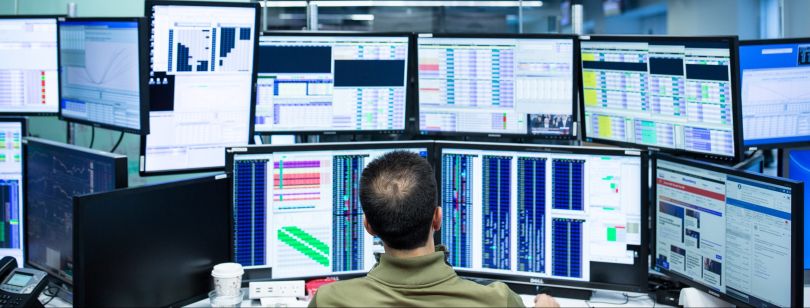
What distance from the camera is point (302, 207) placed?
2.60m

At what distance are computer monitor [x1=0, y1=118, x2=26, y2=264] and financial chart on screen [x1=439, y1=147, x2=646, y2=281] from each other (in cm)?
136

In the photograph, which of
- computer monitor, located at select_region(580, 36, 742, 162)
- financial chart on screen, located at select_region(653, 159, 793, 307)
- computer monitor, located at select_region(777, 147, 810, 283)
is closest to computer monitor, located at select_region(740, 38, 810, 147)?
computer monitor, located at select_region(777, 147, 810, 283)

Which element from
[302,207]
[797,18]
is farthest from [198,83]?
[797,18]

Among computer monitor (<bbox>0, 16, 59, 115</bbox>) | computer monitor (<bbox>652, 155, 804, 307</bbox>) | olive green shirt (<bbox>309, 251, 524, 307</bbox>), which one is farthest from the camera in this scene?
computer monitor (<bbox>0, 16, 59, 115</bbox>)

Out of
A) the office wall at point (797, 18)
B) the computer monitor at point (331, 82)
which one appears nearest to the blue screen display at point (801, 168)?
the computer monitor at point (331, 82)

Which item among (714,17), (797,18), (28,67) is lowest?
(28,67)

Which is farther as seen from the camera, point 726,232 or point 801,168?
point 801,168

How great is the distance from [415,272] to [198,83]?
1.50 metres

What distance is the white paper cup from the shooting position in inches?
95.9

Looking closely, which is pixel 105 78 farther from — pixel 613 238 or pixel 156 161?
pixel 613 238

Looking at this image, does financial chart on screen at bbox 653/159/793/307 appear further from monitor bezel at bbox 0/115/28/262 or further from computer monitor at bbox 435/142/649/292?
monitor bezel at bbox 0/115/28/262

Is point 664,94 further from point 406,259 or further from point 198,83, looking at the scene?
point 198,83

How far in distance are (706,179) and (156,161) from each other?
1.71 meters

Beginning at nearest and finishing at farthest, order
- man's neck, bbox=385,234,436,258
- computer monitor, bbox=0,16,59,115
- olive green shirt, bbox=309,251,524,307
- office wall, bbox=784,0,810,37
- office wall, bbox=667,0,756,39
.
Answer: olive green shirt, bbox=309,251,524,307 → man's neck, bbox=385,234,436,258 → computer monitor, bbox=0,16,59,115 → office wall, bbox=784,0,810,37 → office wall, bbox=667,0,756,39
